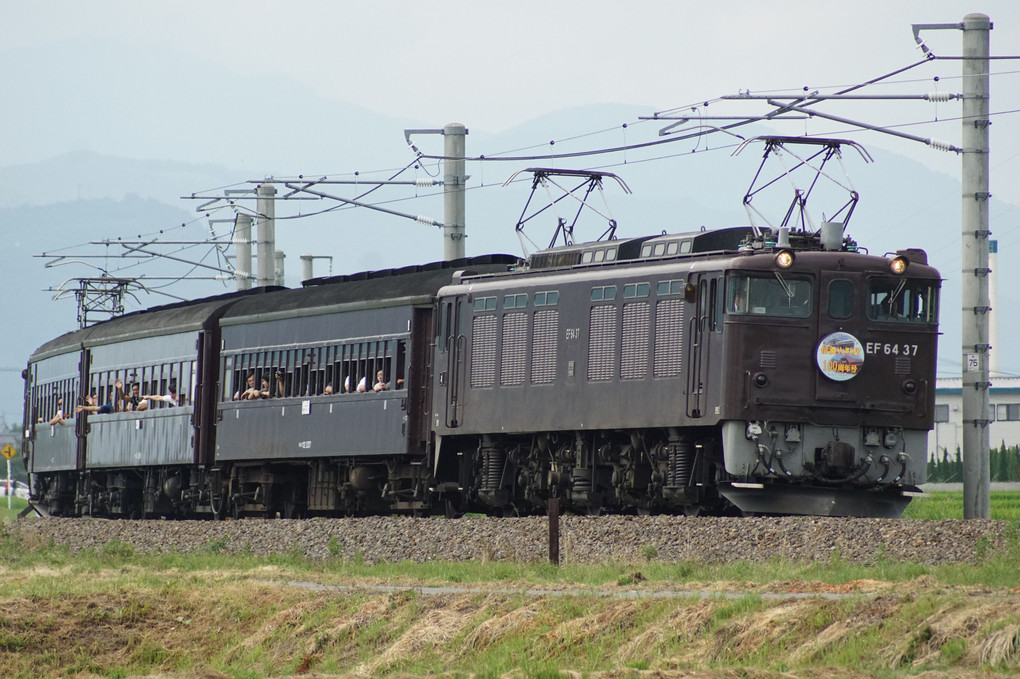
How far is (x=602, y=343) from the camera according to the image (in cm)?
2473

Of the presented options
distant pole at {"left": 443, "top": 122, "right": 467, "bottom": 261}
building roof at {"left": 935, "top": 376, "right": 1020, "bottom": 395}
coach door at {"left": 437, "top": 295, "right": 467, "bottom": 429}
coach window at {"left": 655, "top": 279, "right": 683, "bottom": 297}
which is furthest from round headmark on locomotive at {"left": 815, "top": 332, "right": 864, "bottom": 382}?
building roof at {"left": 935, "top": 376, "right": 1020, "bottom": 395}

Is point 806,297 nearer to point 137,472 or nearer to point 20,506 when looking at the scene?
point 137,472

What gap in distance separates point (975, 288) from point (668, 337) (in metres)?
4.18

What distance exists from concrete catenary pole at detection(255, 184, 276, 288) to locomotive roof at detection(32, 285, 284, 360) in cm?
383

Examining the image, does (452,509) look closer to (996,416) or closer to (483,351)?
(483,351)

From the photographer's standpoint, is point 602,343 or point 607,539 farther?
point 602,343

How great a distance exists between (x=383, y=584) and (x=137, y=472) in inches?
844

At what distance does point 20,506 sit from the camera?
67812 mm

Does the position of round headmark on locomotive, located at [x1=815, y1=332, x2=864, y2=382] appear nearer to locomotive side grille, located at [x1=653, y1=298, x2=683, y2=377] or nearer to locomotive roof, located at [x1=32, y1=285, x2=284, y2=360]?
locomotive side grille, located at [x1=653, y1=298, x2=683, y2=377]

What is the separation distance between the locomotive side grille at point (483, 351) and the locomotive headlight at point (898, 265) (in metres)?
6.45

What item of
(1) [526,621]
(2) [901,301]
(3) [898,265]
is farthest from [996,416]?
(1) [526,621]

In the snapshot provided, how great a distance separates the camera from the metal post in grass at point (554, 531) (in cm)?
1977

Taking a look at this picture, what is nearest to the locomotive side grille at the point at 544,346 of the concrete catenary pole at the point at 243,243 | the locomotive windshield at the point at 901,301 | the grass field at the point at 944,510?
the locomotive windshield at the point at 901,301

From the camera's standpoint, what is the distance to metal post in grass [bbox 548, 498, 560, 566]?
1977 cm
